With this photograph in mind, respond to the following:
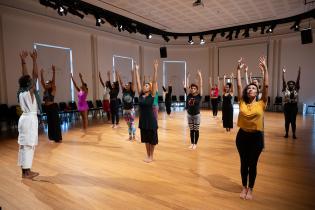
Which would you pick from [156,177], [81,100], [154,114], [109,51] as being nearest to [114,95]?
[81,100]

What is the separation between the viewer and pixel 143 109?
13.0 ft

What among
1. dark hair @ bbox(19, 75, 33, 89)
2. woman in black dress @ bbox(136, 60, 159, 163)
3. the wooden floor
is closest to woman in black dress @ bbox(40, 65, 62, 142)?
the wooden floor

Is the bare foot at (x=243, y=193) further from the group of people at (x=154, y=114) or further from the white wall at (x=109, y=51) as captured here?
the white wall at (x=109, y=51)

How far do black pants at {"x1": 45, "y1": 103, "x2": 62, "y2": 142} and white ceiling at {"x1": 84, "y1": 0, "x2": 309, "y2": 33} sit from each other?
4.04m

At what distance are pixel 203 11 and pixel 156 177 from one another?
24.8ft

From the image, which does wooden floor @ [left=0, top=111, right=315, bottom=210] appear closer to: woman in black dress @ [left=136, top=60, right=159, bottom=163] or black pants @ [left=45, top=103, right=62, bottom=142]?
black pants @ [left=45, top=103, right=62, bottom=142]

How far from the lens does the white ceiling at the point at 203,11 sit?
8039 mm

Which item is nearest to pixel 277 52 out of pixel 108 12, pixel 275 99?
pixel 275 99

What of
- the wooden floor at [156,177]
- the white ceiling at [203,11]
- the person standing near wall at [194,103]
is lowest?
the wooden floor at [156,177]

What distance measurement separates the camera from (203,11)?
905 cm

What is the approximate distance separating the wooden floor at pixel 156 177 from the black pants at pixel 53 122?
22cm

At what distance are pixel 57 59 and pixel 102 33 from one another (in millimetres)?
2619

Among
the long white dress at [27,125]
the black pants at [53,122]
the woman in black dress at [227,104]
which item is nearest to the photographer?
the long white dress at [27,125]

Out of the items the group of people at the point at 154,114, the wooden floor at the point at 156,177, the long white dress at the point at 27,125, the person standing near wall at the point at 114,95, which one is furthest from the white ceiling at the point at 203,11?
the long white dress at the point at 27,125
